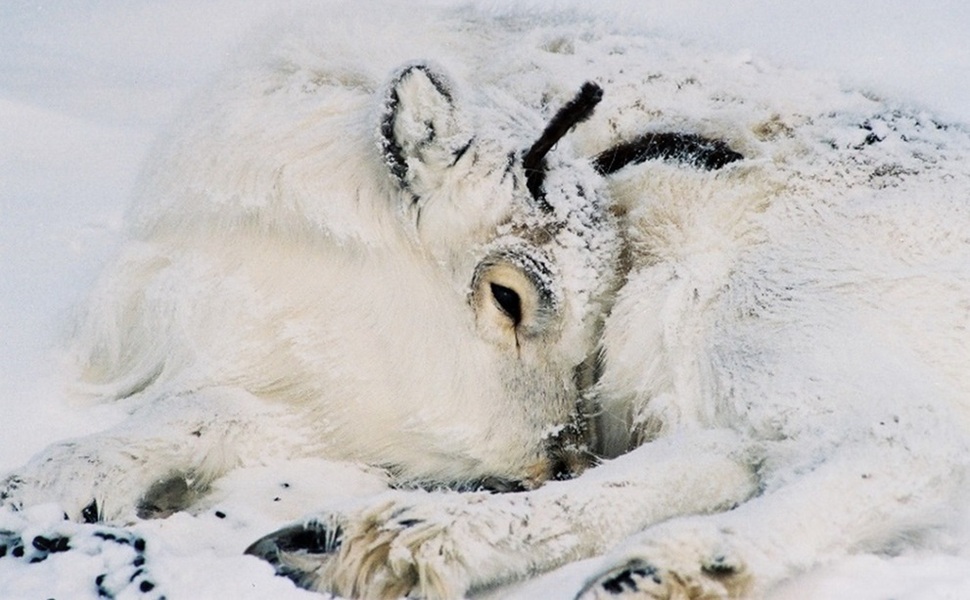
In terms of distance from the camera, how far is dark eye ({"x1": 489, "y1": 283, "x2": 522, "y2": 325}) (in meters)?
3.19

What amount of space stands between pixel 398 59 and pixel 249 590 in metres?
2.16

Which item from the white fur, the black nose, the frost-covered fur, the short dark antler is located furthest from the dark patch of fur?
the black nose

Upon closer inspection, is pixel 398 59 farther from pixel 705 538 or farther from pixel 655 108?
pixel 705 538

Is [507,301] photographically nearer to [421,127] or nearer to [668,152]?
[421,127]

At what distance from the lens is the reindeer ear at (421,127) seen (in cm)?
315

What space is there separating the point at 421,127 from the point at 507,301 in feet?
1.74

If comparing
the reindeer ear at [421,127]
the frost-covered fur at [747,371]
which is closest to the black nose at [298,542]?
the frost-covered fur at [747,371]

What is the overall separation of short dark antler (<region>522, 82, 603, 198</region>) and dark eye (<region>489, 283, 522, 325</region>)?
0.28 meters

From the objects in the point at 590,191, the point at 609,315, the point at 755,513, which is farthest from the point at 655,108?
the point at 755,513

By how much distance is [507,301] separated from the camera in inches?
126

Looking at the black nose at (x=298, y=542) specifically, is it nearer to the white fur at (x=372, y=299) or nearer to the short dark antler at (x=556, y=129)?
the white fur at (x=372, y=299)

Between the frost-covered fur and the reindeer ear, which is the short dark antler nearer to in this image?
the reindeer ear

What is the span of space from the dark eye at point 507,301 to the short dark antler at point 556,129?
28 cm

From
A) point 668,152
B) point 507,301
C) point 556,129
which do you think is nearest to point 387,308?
point 507,301
